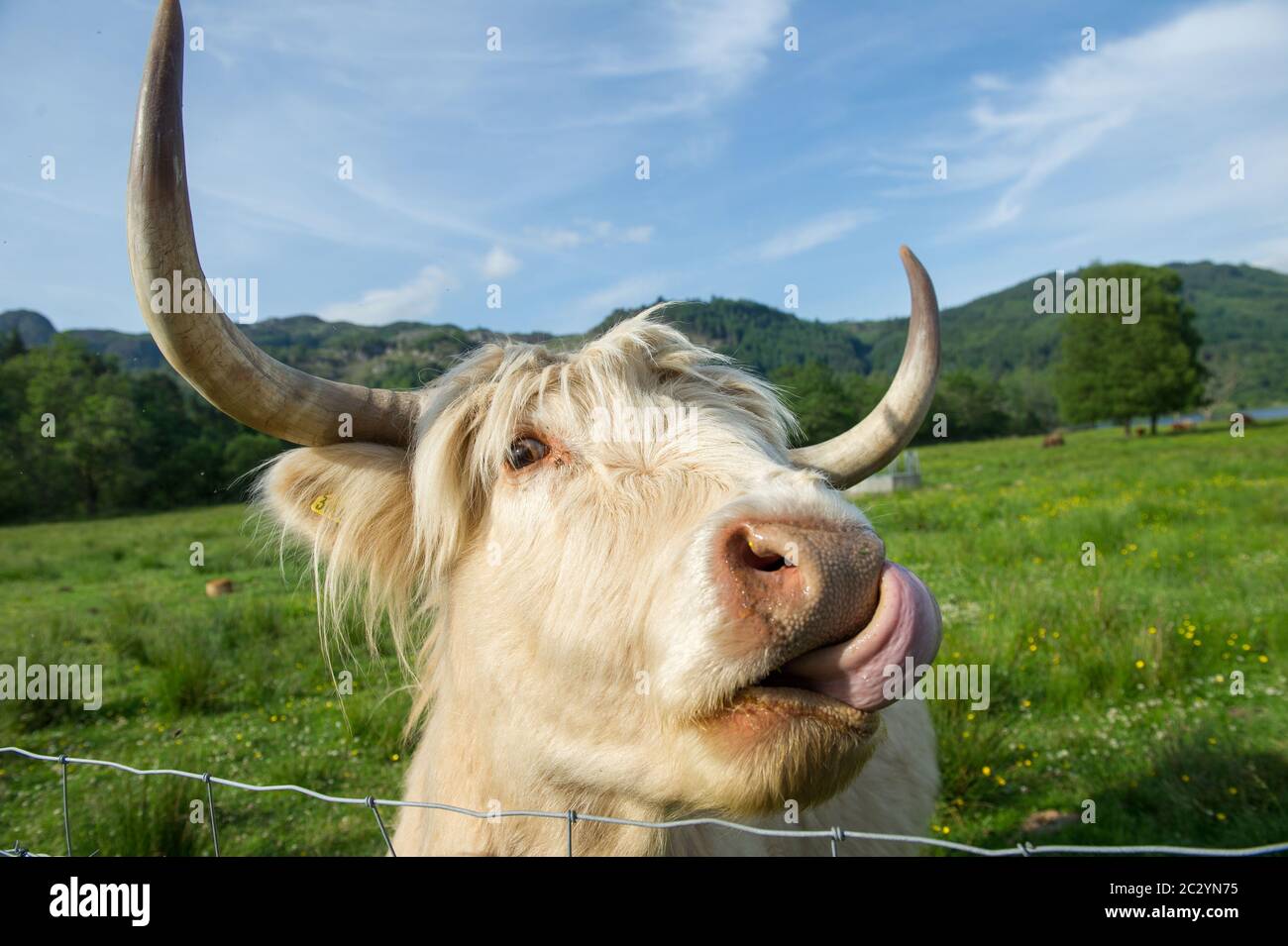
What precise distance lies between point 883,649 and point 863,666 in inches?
2.3

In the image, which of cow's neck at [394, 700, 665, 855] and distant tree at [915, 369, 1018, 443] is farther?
distant tree at [915, 369, 1018, 443]

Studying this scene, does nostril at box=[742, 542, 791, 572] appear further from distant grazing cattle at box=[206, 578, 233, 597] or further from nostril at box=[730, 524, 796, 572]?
distant grazing cattle at box=[206, 578, 233, 597]

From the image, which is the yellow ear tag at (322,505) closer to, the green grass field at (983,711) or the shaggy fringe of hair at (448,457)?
the shaggy fringe of hair at (448,457)

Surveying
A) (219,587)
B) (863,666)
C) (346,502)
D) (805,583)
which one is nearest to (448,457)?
(346,502)

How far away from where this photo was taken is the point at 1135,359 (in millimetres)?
55281

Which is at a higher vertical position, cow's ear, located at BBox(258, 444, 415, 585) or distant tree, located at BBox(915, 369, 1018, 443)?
distant tree, located at BBox(915, 369, 1018, 443)

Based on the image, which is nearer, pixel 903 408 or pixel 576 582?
pixel 576 582

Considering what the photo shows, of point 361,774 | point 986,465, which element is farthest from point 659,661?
point 986,465

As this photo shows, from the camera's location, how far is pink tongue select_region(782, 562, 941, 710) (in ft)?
5.25

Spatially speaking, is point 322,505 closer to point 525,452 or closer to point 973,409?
point 525,452

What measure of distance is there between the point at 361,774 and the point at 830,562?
17.0ft

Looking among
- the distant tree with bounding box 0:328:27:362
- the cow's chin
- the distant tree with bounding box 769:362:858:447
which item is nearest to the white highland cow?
the cow's chin

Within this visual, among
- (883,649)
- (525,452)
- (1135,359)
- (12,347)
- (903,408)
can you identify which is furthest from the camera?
(12,347)

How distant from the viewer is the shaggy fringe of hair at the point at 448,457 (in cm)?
252
